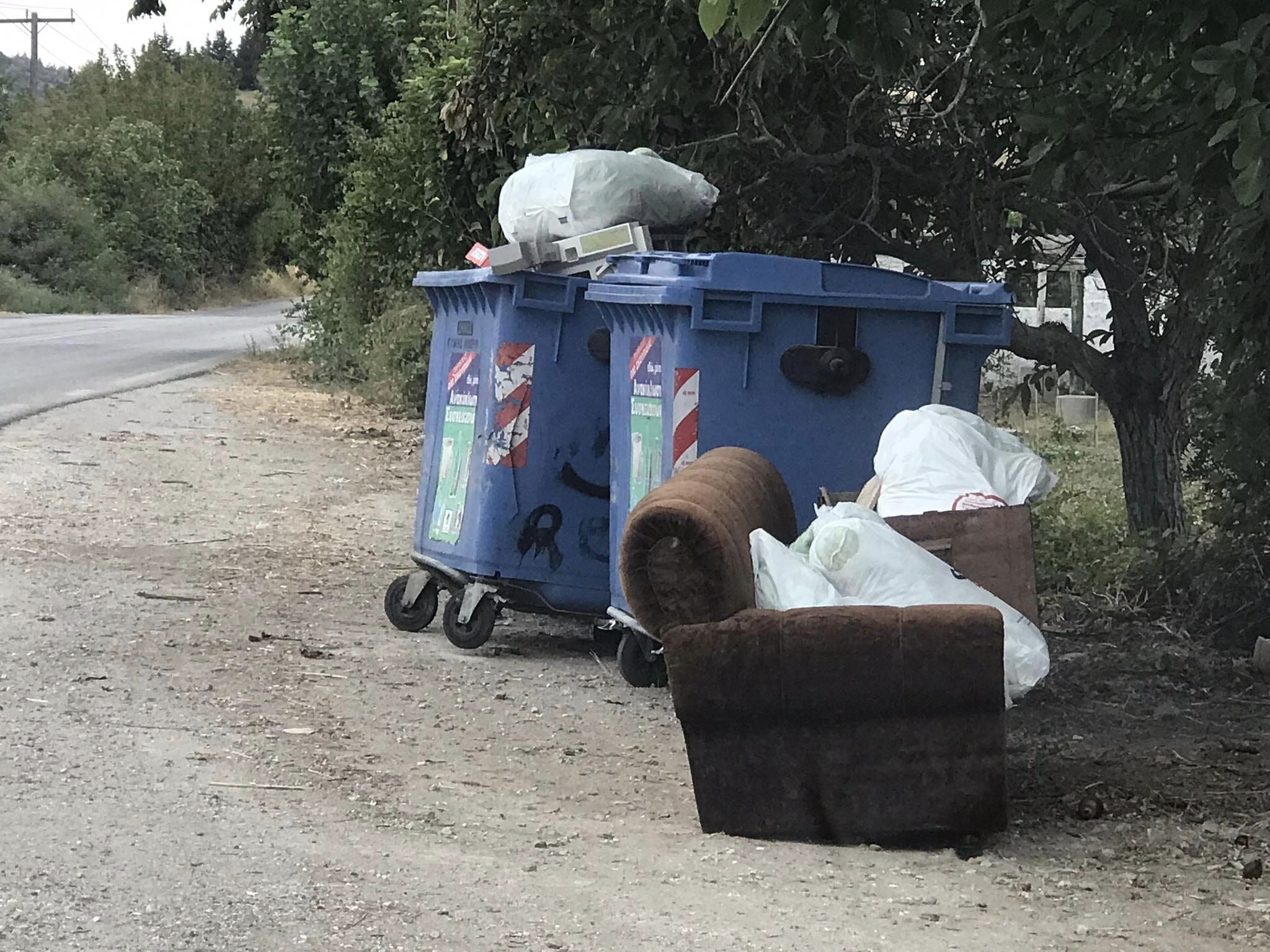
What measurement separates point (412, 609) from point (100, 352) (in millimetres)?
16756

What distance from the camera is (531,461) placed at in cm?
734

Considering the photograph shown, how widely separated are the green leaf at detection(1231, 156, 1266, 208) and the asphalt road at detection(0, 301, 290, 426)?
11.3 metres

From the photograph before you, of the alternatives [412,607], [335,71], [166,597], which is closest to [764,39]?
[412,607]

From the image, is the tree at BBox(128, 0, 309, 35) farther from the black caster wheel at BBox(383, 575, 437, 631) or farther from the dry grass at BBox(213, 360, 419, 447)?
the black caster wheel at BBox(383, 575, 437, 631)

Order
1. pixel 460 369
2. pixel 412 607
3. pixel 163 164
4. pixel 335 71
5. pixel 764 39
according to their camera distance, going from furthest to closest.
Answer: pixel 163 164
pixel 335 71
pixel 412 607
pixel 460 369
pixel 764 39

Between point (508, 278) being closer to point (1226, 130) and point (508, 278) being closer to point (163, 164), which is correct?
point (1226, 130)

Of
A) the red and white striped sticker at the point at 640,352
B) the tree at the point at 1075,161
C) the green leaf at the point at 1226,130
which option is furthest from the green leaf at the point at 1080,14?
the red and white striped sticker at the point at 640,352

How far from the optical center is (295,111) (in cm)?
2262

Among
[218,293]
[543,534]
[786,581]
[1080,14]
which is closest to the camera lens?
[786,581]

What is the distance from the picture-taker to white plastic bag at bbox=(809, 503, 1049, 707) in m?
5.06

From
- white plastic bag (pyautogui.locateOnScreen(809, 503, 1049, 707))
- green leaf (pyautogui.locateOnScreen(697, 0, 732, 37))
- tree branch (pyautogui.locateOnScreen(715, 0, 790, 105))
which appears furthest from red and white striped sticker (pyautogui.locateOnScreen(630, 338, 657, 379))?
green leaf (pyautogui.locateOnScreen(697, 0, 732, 37))

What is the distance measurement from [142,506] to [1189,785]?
275 inches

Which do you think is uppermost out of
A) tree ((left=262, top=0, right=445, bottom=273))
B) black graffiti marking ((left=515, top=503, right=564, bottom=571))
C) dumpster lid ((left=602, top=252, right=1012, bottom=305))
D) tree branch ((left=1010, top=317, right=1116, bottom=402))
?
tree ((left=262, top=0, right=445, bottom=273))

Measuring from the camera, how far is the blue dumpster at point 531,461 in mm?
7305
